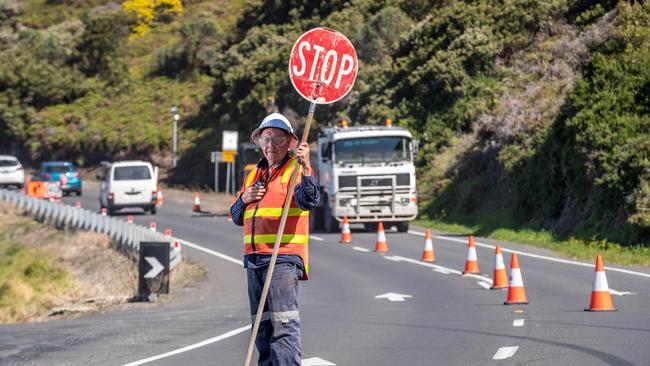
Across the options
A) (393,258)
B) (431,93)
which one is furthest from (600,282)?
(431,93)

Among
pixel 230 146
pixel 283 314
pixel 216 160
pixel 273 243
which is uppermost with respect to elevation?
pixel 230 146

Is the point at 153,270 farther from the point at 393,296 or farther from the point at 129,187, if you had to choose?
the point at 129,187

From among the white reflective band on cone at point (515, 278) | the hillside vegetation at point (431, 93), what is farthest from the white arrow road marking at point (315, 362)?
the hillside vegetation at point (431, 93)

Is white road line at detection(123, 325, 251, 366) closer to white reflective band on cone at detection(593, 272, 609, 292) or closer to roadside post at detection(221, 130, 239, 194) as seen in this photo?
white reflective band on cone at detection(593, 272, 609, 292)

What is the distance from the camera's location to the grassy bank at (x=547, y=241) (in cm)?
2434

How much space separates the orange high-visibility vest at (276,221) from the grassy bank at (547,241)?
15.9 meters

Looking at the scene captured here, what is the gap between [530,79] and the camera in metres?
44.0

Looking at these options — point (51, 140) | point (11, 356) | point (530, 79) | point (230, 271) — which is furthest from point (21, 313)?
point (51, 140)

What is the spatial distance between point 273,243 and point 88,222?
2760 centimetres

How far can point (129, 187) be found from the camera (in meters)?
43.0

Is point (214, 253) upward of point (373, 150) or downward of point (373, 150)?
downward

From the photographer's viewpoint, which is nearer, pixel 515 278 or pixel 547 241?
pixel 515 278

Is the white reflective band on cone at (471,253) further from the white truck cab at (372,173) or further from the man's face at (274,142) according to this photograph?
the man's face at (274,142)

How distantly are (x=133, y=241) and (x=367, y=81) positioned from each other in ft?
91.4
